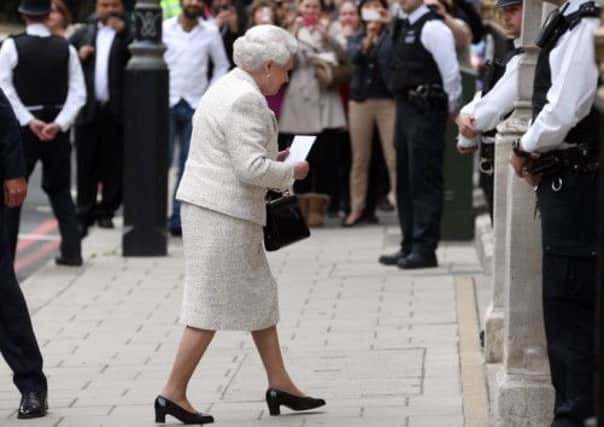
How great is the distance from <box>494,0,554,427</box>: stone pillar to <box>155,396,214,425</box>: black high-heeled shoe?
1.25 m

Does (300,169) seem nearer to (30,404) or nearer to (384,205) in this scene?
(30,404)

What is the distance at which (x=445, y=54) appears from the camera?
1241cm

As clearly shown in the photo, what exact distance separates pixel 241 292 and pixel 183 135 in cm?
756

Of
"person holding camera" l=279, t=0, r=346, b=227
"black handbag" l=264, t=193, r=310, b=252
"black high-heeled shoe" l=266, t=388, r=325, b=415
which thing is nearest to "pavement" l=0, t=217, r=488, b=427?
"black high-heeled shoe" l=266, t=388, r=325, b=415

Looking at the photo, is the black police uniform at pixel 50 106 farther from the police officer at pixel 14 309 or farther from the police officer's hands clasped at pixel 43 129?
the police officer at pixel 14 309

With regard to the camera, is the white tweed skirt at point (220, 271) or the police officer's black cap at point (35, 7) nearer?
the white tweed skirt at point (220, 271)

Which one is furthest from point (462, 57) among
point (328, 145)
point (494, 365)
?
point (494, 365)

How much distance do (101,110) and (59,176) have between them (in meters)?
2.53

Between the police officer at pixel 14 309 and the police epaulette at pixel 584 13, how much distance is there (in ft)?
9.00

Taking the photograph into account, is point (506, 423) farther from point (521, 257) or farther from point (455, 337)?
point (455, 337)

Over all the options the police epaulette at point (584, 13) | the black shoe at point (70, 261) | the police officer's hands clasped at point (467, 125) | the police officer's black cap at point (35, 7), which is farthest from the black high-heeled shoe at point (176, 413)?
the police officer's black cap at point (35, 7)

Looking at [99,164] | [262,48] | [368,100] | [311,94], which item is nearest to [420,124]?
[368,100]

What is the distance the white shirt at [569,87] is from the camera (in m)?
6.16

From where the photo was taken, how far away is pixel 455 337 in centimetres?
995
